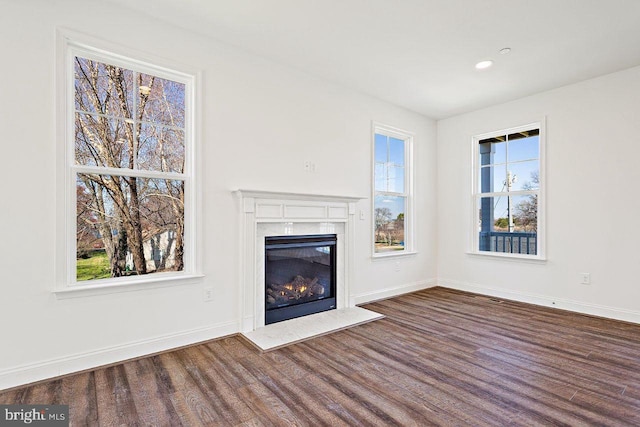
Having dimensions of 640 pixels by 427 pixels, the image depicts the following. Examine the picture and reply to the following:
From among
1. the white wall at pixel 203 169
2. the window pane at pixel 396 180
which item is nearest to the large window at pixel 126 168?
the white wall at pixel 203 169

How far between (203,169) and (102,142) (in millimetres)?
809

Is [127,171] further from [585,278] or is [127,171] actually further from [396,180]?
[585,278]

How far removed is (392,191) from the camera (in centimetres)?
498

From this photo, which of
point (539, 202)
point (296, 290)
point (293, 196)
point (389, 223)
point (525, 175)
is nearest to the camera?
point (293, 196)

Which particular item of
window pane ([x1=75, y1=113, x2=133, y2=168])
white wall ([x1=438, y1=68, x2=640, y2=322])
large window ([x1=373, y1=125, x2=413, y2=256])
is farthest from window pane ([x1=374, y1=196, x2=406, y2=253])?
window pane ([x1=75, y1=113, x2=133, y2=168])

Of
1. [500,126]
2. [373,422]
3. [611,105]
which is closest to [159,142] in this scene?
[373,422]

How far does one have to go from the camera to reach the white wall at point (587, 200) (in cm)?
370

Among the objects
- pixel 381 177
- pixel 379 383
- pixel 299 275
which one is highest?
pixel 381 177

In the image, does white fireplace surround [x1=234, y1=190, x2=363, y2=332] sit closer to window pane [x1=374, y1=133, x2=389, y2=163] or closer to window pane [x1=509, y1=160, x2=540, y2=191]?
window pane [x1=374, y1=133, x2=389, y2=163]

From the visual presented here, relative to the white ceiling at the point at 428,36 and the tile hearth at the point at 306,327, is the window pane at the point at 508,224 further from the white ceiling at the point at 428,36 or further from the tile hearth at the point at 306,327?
the tile hearth at the point at 306,327

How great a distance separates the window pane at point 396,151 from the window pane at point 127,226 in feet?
10.2

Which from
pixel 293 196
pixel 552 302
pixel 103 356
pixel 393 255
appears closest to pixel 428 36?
pixel 293 196

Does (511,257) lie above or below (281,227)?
below

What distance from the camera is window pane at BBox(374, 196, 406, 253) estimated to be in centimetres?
477
